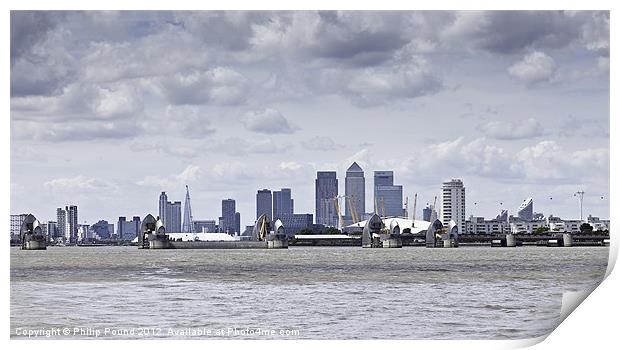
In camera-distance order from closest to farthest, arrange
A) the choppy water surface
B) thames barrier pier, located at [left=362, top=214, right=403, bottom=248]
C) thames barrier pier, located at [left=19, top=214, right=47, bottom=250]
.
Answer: the choppy water surface
thames barrier pier, located at [left=19, top=214, right=47, bottom=250]
thames barrier pier, located at [left=362, top=214, right=403, bottom=248]

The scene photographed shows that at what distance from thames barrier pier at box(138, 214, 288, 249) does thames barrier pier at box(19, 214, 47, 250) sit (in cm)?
842

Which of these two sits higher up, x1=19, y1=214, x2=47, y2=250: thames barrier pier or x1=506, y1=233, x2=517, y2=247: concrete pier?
x1=19, y1=214, x2=47, y2=250: thames barrier pier

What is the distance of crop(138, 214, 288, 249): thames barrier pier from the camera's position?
69.6 m

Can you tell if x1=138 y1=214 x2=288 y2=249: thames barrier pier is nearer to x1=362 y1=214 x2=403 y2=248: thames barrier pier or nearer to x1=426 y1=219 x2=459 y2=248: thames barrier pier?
x1=362 y1=214 x2=403 y2=248: thames barrier pier

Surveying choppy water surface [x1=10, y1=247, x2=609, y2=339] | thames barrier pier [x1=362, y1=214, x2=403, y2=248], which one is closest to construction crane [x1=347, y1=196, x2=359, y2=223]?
thames barrier pier [x1=362, y1=214, x2=403, y2=248]

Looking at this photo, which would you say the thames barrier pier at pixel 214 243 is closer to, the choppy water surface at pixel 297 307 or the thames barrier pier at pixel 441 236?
the thames barrier pier at pixel 441 236

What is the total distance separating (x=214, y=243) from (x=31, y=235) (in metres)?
17.8

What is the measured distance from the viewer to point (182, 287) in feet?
69.5

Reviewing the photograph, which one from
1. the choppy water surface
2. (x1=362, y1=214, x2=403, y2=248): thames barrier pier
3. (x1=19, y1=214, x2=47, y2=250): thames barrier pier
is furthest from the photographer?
(x1=362, y1=214, x2=403, y2=248): thames barrier pier

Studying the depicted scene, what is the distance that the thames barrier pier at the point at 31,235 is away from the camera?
2383 inches

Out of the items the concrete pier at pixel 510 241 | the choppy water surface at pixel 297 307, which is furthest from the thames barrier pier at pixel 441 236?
the choppy water surface at pixel 297 307
